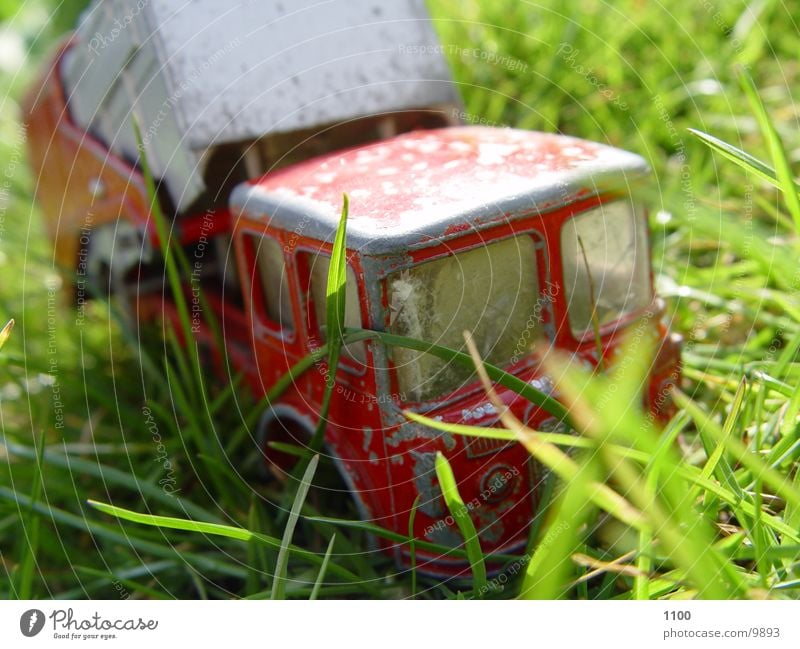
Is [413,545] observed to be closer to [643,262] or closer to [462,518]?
[462,518]

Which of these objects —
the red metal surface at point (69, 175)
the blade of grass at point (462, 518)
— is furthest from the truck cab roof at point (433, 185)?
the red metal surface at point (69, 175)

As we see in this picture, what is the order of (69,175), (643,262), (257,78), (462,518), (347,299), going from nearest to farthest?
(462,518), (347,299), (643,262), (257,78), (69,175)

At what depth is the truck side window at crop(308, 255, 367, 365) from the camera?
3.44ft

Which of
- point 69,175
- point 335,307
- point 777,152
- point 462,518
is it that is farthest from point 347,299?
point 69,175

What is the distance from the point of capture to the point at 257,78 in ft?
4.51

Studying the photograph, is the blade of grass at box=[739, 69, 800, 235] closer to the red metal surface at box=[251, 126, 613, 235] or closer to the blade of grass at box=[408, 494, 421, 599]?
the red metal surface at box=[251, 126, 613, 235]

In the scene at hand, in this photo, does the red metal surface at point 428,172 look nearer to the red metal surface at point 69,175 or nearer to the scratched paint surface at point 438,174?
the scratched paint surface at point 438,174

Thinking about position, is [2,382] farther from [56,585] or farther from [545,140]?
[545,140]

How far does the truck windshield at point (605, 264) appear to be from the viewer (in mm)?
1104

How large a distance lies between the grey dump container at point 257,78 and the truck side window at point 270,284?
0.20 meters

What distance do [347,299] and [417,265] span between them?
0.13 meters

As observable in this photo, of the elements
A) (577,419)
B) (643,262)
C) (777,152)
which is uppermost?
(777,152)

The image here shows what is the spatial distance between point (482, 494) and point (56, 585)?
729mm

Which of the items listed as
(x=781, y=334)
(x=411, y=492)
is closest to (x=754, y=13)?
(x=781, y=334)
